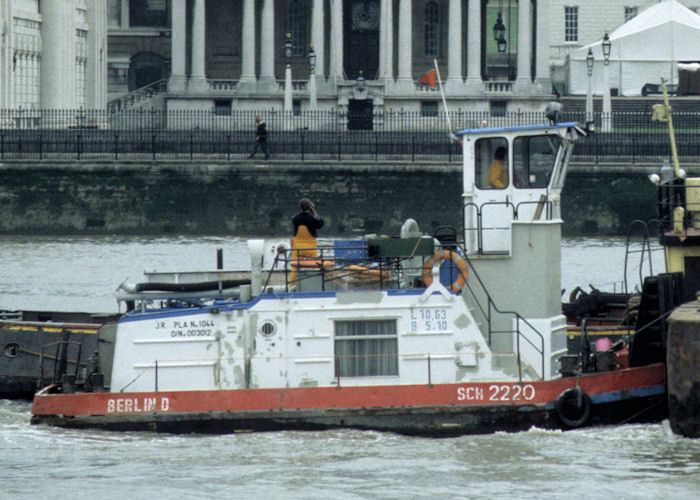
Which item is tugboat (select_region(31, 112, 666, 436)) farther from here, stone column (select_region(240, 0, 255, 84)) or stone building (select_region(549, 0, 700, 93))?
stone building (select_region(549, 0, 700, 93))

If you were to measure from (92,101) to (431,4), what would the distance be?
59.6 ft

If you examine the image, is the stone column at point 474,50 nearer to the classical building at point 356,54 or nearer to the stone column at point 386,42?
the classical building at point 356,54

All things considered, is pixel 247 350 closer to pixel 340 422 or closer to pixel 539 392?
pixel 340 422

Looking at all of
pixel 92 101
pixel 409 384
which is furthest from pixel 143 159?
pixel 409 384

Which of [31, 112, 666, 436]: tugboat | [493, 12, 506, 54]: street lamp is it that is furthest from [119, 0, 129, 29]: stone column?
[31, 112, 666, 436]: tugboat

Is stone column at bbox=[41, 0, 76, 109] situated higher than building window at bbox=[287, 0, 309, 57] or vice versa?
building window at bbox=[287, 0, 309, 57]

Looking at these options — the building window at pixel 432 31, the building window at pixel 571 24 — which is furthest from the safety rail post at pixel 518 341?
the building window at pixel 571 24

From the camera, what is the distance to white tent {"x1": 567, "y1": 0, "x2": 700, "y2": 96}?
7519cm

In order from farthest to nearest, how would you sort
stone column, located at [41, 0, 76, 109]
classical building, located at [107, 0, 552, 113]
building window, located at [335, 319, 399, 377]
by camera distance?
classical building, located at [107, 0, 552, 113], stone column, located at [41, 0, 76, 109], building window, located at [335, 319, 399, 377]

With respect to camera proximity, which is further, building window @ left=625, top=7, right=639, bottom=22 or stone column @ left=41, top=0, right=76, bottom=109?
building window @ left=625, top=7, right=639, bottom=22

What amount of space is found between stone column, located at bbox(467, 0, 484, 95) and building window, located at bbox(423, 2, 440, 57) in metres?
4.23

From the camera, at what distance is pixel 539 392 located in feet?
73.6

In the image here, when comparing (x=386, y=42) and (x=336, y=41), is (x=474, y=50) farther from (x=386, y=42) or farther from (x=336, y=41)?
(x=336, y=41)

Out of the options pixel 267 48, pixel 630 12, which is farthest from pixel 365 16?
pixel 630 12
